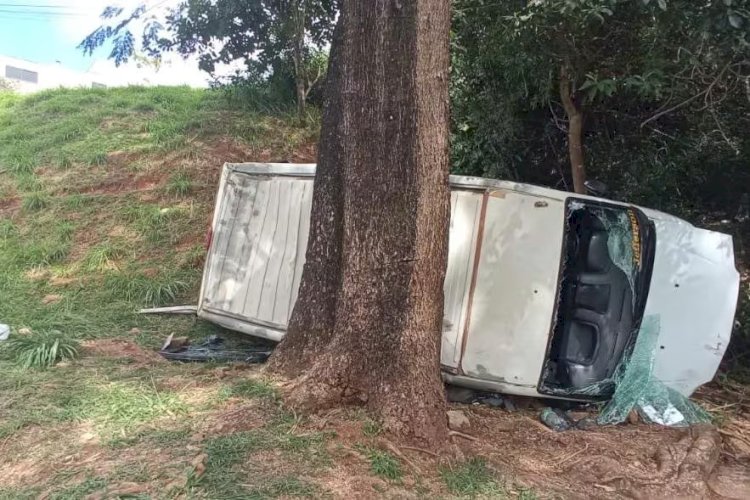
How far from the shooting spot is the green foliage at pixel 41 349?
171 inches

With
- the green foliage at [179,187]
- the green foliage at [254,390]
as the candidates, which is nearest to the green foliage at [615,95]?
the green foliage at [254,390]

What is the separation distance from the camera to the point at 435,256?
10.4 ft

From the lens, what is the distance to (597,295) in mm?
4680

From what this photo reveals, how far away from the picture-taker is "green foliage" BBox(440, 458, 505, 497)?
9.43 ft

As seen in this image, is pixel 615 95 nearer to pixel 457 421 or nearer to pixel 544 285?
pixel 544 285

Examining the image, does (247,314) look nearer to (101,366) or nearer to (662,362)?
(101,366)

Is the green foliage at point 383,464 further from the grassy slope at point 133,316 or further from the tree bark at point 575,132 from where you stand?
the tree bark at point 575,132

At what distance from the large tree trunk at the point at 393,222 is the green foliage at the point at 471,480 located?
0.19 m

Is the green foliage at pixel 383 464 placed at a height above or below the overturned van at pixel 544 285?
below

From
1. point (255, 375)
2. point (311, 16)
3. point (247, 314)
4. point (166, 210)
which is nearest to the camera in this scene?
point (255, 375)

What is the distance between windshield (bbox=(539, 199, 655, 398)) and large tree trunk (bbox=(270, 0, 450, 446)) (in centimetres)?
130

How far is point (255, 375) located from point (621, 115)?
5391 millimetres

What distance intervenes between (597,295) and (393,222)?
2255mm

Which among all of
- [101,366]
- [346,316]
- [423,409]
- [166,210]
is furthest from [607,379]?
[166,210]
